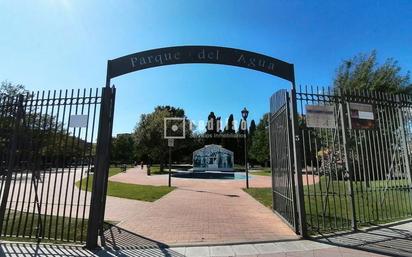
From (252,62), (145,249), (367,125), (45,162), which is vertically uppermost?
(252,62)

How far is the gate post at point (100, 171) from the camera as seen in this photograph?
555 centimetres

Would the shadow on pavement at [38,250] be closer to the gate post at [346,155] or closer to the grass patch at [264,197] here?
the gate post at [346,155]

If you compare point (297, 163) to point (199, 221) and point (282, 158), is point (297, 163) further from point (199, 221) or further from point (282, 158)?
point (199, 221)

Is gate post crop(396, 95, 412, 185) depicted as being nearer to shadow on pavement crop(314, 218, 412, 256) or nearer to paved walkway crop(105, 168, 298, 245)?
shadow on pavement crop(314, 218, 412, 256)

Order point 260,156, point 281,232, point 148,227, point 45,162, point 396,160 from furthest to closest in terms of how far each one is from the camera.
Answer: point 260,156 < point 396,160 < point 148,227 < point 281,232 < point 45,162

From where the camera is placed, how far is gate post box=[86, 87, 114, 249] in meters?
5.55

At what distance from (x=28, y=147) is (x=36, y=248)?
197cm

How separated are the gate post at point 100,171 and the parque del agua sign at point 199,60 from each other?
0.55 m

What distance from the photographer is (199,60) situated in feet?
21.6

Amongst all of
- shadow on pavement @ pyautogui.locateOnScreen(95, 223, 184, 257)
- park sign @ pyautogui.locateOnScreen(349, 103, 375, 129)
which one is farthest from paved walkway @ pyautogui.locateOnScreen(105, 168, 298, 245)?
park sign @ pyautogui.locateOnScreen(349, 103, 375, 129)

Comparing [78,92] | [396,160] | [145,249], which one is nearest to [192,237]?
[145,249]

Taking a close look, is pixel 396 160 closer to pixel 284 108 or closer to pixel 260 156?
pixel 284 108

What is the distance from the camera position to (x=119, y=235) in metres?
6.37

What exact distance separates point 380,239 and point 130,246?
15.2 ft
